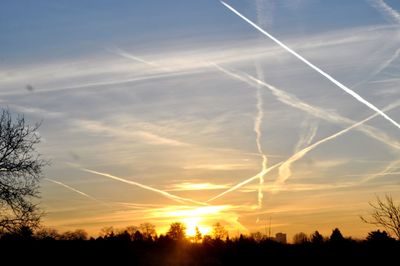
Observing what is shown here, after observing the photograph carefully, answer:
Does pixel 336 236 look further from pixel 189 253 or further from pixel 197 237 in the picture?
pixel 197 237

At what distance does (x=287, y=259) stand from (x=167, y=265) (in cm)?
964

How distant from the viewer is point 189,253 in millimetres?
56750

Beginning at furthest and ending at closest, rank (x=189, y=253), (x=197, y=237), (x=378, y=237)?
(x=197, y=237) < (x=189, y=253) < (x=378, y=237)

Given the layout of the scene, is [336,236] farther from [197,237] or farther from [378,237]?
[197,237]

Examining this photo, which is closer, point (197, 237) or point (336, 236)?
point (336, 236)

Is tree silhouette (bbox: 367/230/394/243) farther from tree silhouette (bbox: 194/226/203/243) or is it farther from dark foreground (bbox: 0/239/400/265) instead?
tree silhouette (bbox: 194/226/203/243)

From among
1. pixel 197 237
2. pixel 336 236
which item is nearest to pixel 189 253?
pixel 336 236

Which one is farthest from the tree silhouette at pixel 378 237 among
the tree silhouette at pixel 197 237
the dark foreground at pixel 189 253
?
the tree silhouette at pixel 197 237

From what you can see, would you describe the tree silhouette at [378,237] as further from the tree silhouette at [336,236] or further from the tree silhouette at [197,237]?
the tree silhouette at [197,237]

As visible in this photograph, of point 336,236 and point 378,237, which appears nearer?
point 378,237

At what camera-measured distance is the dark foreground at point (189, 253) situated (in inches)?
1635

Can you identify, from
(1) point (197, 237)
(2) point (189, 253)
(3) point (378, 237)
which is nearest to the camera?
(3) point (378, 237)

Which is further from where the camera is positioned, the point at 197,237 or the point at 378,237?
the point at 197,237

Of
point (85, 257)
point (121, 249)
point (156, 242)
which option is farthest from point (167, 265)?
point (156, 242)
